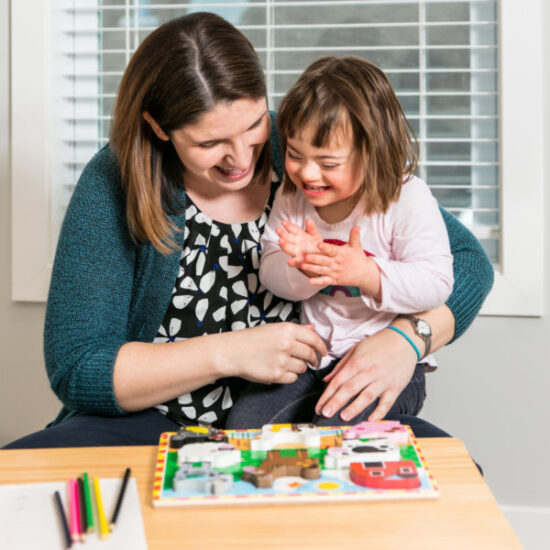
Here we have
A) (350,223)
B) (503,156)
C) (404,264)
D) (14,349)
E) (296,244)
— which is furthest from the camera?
(14,349)

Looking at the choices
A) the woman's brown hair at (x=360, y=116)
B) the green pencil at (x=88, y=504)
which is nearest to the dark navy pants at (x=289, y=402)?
the woman's brown hair at (x=360, y=116)

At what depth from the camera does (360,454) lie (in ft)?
2.68

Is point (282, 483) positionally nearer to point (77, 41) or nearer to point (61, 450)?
point (61, 450)

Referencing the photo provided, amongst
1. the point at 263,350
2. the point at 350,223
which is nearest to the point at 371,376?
the point at 263,350

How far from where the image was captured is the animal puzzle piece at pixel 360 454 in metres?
0.81

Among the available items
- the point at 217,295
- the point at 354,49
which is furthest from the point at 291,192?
the point at 354,49

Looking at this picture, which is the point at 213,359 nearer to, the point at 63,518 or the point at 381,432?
the point at 381,432

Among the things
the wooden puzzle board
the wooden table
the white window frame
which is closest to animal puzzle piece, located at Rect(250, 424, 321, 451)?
the wooden puzzle board

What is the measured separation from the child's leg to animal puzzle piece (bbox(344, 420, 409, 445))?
288 millimetres

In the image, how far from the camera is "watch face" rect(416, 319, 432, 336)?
1.22m

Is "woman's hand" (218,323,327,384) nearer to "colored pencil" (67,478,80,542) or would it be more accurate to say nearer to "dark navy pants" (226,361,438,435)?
"dark navy pants" (226,361,438,435)

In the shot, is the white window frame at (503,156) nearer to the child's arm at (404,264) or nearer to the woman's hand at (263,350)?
the child's arm at (404,264)

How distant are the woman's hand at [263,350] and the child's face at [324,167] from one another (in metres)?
0.23

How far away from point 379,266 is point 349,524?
1.67 feet
